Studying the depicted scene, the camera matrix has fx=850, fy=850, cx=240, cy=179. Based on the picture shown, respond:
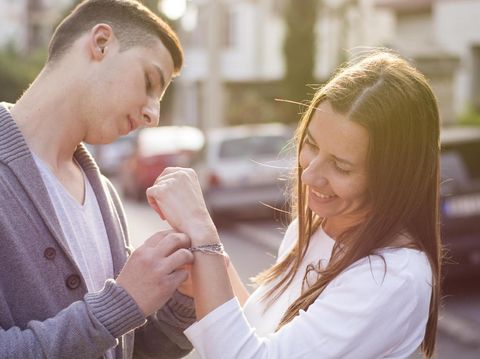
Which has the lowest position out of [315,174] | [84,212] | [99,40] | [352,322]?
[352,322]

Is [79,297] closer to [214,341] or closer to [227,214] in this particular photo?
[214,341]

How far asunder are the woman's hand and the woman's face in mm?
315

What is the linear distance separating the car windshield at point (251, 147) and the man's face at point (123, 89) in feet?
35.5

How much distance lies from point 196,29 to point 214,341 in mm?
39005

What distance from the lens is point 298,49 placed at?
20484 mm

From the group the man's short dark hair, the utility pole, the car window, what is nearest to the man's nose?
the man's short dark hair

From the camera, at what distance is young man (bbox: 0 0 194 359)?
211 centimetres

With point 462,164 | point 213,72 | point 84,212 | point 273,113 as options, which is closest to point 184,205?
point 84,212

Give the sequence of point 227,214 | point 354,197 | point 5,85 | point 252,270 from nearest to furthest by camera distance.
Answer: point 354,197 → point 252,270 → point 227,214 → point 5,85

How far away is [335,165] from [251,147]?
1118 cm

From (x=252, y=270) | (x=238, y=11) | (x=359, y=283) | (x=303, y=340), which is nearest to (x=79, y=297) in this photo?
(x=303, y=340)

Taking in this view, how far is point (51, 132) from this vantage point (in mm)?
2391

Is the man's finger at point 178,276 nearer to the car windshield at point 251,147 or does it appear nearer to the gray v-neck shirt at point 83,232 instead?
the gray v-neck shirt at point 83,232

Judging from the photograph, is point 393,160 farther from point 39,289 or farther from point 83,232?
point 39,289
